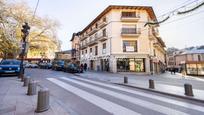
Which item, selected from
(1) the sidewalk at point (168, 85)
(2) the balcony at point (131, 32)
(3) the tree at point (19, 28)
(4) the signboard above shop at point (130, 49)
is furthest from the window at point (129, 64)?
(3) the tree at point (19, 28)

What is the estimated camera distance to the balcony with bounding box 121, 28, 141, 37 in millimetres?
27703

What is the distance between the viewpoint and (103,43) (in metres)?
32.3

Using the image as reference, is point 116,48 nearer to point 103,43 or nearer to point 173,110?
point 103,43

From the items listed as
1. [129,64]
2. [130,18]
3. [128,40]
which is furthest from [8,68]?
[130,18]

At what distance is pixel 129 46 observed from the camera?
28.2m

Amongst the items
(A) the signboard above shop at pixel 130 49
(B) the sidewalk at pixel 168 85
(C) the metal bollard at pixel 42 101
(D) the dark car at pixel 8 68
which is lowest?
(B) the sidewalk at pixel 168 85

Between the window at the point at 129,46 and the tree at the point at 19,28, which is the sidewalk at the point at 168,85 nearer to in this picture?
the window at the point at 129,46

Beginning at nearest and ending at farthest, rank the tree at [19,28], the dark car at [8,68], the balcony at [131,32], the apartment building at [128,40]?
the dark car at [8,68], the tree at [19,28], the balcony at [131,32], the apartment building at [128,40]

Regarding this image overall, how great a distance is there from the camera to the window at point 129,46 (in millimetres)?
28047

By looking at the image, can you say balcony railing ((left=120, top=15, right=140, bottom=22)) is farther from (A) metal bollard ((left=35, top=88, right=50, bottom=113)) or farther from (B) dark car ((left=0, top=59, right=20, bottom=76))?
(A) metal bollard ((left=35, top=88, right=50, bottom=113))

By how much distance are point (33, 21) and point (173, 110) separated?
105 feet

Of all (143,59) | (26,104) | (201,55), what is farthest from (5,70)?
(201,55)

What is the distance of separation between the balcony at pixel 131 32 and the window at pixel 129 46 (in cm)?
124

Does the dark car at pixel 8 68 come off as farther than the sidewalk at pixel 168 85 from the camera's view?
Yes
